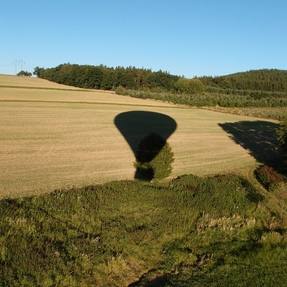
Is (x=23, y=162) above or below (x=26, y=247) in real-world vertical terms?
below

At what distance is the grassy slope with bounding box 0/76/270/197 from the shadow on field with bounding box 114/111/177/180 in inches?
31.0

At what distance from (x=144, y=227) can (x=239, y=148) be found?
2822 cm

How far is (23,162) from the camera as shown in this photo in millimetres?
25188

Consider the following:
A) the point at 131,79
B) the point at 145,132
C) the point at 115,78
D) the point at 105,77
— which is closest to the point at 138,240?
the point at 145,132

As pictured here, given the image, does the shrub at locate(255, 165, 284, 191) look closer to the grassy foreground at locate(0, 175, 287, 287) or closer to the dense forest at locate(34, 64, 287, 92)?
the grassy foreground at locate(0, 175, 287, 287)

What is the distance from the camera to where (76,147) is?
31.0 m

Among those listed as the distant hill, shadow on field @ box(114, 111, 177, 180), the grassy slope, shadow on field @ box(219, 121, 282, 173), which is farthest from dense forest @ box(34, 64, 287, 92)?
shadow on field @ box(114, 111, 177, 180)

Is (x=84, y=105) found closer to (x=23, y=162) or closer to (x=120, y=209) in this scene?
(x=23, y=162)

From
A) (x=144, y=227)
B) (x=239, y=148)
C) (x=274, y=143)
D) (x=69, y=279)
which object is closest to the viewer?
(x=69, y=279)

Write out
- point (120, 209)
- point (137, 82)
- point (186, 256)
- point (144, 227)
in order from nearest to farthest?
point (186, 256) < point (144, 227) < point (120, 209) < point (137, 82)

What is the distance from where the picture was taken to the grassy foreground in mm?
10188

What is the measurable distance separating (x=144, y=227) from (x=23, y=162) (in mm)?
13211

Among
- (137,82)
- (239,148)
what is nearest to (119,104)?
(239,148)

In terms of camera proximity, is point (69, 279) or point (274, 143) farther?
point (274, 143)
